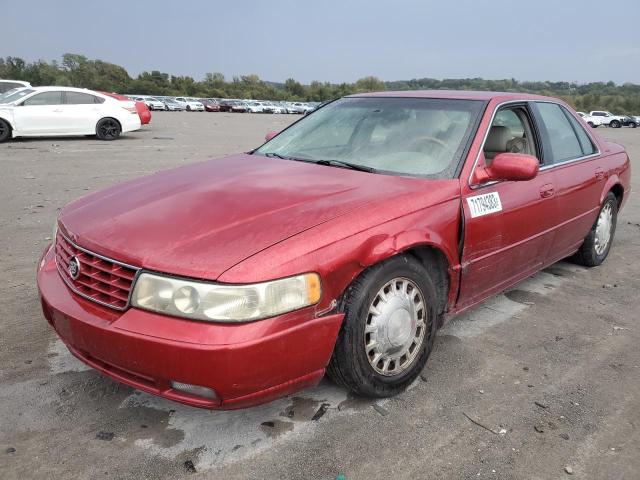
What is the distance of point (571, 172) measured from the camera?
3984mm

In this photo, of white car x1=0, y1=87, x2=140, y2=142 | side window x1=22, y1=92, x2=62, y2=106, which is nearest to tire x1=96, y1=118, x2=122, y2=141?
white car x1=0, y1=87, x2=140, y2=142

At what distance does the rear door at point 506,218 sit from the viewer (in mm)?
3031

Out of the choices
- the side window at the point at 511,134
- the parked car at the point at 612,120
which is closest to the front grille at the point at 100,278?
the side window at the point at 511,134

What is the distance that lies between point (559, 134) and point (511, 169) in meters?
1.43

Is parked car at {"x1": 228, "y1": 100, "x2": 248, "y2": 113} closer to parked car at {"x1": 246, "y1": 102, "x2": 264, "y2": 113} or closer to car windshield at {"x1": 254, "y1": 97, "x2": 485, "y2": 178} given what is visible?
parked car at {"x1": 246, "y1": 102, "x2": 264, "y2": 113}

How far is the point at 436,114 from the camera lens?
3.39 m

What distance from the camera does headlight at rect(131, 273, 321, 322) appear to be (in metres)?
2.05

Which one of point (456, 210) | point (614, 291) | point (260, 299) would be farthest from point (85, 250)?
point (614, 291)

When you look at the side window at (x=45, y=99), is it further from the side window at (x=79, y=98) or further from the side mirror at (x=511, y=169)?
the side mirror at (x=511, y=169)

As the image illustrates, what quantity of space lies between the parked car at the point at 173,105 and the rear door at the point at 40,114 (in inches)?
1367

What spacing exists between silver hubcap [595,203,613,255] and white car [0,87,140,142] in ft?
41.1

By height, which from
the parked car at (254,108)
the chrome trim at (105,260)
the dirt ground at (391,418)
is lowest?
the dirt ground at (391,418)

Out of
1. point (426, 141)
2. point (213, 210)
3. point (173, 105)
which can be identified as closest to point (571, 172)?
point (426, 141)

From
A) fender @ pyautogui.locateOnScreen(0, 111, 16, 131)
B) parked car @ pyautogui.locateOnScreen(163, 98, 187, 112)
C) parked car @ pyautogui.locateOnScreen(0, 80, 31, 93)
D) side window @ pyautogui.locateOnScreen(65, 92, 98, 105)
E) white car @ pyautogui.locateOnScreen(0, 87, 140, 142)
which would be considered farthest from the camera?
parked car @ pyautogui.locateOnScreen(163, 98, 187, 112)
